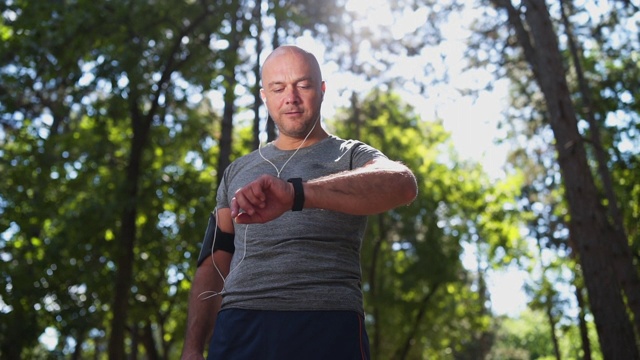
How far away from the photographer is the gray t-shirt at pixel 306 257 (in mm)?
2584

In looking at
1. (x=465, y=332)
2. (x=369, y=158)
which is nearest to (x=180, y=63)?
(x=369, y=158)

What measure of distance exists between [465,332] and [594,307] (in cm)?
2420

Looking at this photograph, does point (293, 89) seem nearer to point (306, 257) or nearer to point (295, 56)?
point (295, 56)

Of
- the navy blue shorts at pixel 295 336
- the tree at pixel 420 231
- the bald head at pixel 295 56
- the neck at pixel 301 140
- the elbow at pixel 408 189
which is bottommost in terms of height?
the navy blue shorts at pixel 295 336

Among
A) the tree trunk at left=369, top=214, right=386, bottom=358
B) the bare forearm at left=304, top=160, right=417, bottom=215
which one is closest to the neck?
the bare forearm at left=304, top=160, right=417, bottom=215

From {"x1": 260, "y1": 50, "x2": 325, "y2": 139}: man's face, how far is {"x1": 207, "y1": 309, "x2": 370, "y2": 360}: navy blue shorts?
0.72 meters

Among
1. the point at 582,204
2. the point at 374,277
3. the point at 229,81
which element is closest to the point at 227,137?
the point at 229,81

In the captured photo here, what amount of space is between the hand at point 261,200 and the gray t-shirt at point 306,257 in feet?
1.95

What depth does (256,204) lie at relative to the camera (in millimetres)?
1974

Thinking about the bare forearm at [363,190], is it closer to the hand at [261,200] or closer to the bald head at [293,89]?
the hand at [261,200]

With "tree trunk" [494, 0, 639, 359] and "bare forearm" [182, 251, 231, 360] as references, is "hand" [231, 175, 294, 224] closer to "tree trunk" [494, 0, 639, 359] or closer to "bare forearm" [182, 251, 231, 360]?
"bare forearm" [182, 251, 231, 360]

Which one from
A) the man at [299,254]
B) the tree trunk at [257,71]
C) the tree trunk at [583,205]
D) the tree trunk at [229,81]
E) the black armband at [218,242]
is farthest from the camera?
the tree trunk at [229,81]

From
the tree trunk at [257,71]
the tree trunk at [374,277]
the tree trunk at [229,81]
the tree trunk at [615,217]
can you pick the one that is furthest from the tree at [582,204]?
the tree trunk at [374,277]

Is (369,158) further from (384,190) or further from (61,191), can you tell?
(61,191)
